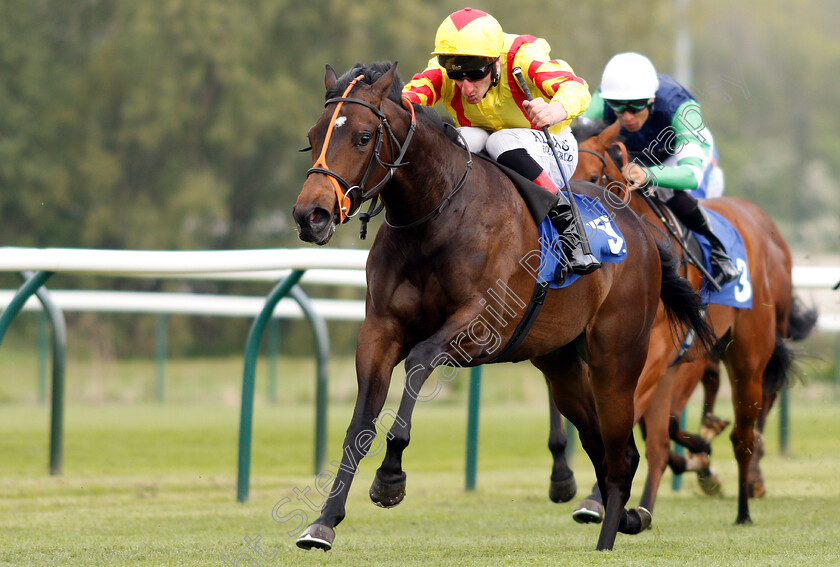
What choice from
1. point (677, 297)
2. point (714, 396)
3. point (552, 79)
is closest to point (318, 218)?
point (552, 79)

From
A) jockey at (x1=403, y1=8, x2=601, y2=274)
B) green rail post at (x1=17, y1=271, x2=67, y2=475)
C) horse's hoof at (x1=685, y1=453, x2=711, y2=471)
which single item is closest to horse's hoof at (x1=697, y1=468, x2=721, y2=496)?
horse's hoof at (x1=685, y1=453, x2=711, y2=471)

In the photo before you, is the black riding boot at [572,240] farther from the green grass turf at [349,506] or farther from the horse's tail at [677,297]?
the green grass turf at [349,506]

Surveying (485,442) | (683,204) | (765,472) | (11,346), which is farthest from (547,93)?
(11,346)

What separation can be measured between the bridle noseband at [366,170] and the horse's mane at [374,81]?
0.03m

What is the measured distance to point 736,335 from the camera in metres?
6.25

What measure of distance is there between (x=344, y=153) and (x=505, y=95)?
3.71 feet

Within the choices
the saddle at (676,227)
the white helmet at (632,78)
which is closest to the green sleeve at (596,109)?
the white helmet at (632,78)

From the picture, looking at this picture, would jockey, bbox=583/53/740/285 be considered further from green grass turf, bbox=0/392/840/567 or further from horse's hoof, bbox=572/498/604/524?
green grass turf, bbox=0/392/840/567

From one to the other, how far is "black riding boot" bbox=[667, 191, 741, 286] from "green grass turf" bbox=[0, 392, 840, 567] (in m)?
1.26

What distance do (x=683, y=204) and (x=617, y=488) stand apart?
171 cm

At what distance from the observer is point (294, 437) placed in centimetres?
984

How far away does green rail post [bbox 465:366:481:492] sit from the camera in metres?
6.52

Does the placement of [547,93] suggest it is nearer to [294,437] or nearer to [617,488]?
[617,488]

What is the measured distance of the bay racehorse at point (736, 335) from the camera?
564cm
